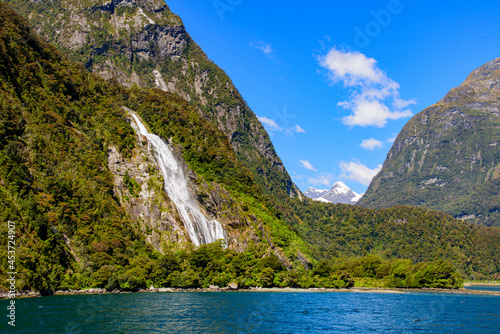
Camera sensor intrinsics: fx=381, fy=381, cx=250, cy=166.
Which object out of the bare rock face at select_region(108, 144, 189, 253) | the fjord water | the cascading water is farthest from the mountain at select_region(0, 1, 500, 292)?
the fjord water

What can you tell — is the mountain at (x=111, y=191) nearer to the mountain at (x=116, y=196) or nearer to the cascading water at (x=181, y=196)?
the mountain at (x=116, y=196)

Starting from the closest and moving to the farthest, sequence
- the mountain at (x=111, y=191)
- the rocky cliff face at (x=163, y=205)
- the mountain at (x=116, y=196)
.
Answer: the mountain at (x=111, y=191)
the mountain at (x=116, y=196)
the rocky cliff face at (x=163, y=205)

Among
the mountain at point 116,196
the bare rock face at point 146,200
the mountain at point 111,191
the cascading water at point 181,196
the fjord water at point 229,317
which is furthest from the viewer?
the cascading water at point 181,196

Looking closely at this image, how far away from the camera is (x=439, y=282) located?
105312mm

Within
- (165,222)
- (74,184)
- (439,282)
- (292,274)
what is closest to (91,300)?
(74,184)

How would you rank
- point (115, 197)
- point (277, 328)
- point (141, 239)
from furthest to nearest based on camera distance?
point (115, 197) < point (141, 239) < point (277, 328)

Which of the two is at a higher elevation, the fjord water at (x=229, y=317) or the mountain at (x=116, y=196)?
the mountain at (x=116, y=196)

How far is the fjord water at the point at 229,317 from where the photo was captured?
39.8 meters

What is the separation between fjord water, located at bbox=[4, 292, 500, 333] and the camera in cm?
3975

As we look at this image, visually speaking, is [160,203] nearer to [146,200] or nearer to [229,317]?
[146,200]

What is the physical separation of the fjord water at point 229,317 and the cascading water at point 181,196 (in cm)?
4404

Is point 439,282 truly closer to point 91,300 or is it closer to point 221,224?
point 221,224

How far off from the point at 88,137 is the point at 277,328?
83378 millimetres

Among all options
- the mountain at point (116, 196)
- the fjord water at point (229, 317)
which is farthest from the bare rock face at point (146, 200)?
the fjord water at point (229, 317)
